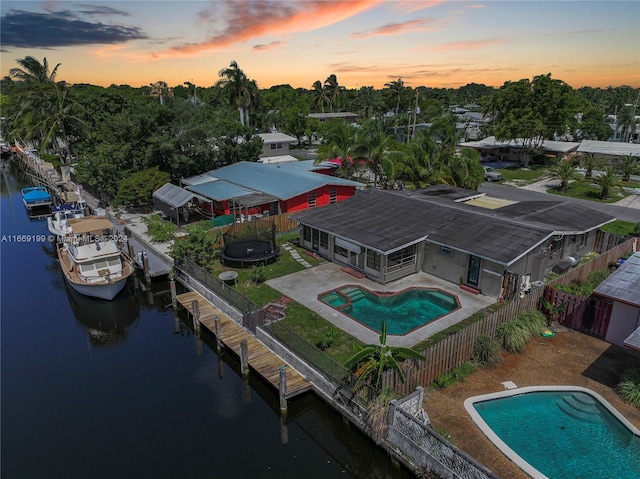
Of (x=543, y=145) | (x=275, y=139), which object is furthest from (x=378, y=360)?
(x=543, y=145)

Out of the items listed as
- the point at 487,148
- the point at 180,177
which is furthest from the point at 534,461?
the point at 487,148

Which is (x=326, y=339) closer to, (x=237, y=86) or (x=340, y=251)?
(x=340, y=251)

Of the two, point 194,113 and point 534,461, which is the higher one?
point 194,113

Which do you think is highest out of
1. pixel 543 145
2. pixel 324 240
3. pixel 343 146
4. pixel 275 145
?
pixel 343 146

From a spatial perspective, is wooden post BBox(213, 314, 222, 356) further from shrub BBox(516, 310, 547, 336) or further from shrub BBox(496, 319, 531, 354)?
shrub BBox(516, 310, 547, 336)

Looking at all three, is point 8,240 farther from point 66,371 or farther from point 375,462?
point 375,462

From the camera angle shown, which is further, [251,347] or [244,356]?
[251,347]

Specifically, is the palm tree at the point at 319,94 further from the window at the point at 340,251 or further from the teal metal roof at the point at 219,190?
the window at the point at 340,251
